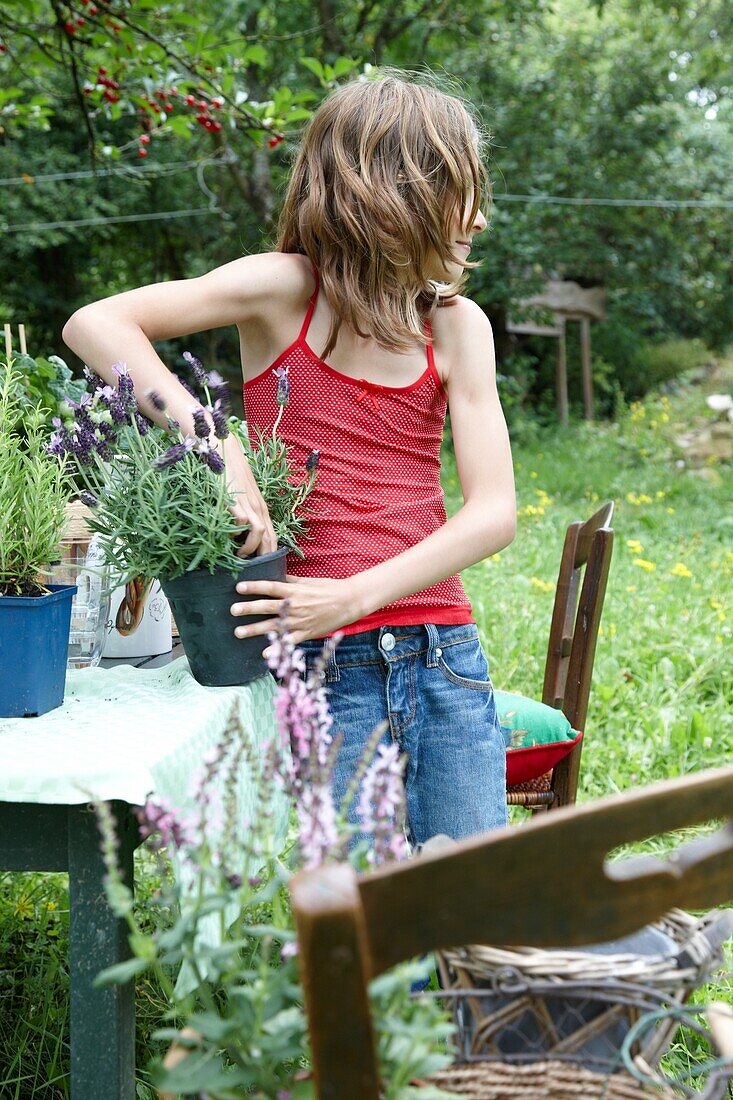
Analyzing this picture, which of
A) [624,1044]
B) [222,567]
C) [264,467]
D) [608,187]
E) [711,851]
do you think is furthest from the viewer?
[608,187]

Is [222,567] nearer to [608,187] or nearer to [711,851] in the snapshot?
[711,851]

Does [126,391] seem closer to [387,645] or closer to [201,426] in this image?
[201,426]

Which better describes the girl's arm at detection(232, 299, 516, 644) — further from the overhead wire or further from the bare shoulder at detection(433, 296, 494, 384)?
the overhead wire

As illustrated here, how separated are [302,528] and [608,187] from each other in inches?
448

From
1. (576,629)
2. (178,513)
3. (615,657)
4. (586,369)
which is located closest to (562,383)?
(586,369)

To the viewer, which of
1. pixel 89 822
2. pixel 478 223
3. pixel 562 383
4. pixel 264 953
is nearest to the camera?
pixel 264 953

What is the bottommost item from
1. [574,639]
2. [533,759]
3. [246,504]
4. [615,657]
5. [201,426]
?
[615,657]

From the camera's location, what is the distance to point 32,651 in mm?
1263

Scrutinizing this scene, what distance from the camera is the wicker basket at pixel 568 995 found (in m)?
0.89

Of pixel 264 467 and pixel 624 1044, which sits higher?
pixel 264 467

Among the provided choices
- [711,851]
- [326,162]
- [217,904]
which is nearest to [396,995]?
[217,904]

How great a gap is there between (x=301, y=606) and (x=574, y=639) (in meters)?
1.03

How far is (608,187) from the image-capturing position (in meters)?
11.8

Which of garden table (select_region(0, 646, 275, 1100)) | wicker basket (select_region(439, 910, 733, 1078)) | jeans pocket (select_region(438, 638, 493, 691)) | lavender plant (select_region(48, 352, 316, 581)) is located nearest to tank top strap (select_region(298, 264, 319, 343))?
lavender plant (select_region(48, 352, 316, 581))
